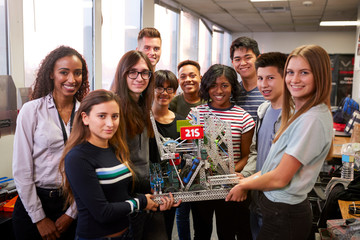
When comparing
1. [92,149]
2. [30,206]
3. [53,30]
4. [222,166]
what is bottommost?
[30,206]

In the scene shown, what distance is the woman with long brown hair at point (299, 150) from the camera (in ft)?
4.44

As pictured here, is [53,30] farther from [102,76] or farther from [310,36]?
[310,36]

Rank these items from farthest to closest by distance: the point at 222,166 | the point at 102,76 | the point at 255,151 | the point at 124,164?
the point at 102,76
the point at 255,151
the point at 222,166
the point at 124,164

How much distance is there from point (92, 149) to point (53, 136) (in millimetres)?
404

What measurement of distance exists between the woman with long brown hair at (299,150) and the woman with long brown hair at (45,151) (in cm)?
105

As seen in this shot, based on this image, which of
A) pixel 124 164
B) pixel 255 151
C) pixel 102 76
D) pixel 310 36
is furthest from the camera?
pixel 310 36

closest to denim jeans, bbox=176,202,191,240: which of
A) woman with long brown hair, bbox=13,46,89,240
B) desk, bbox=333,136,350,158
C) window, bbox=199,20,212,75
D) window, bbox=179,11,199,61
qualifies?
woman with long brown hair, bbox=13,46,89,240

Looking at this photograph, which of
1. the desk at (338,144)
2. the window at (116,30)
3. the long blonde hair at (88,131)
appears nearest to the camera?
the long blonde hair at (88,131)

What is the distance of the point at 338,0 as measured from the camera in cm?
602

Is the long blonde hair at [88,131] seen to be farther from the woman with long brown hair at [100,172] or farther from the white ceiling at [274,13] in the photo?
the white ceiling at [274,13]

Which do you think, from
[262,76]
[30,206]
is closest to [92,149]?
[30,206]

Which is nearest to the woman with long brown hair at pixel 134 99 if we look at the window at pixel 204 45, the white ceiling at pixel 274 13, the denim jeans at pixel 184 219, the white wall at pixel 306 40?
the denim jeans at pixel 184 219

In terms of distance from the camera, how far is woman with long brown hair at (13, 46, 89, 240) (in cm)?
170

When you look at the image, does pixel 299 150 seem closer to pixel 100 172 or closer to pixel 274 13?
pixel 100 172
